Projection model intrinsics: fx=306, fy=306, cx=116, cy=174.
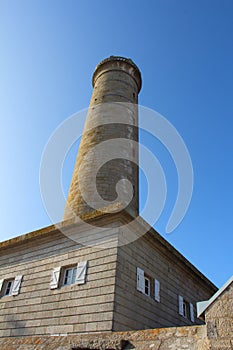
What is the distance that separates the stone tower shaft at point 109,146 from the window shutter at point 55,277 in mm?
2257

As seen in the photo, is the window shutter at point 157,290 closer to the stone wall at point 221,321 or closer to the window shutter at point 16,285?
the window shutter at point 16,285

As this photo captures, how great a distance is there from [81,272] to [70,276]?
1.91 ft

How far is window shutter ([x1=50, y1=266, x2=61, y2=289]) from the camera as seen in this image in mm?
8468

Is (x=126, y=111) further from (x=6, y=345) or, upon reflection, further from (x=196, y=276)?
(x=6, y=345)

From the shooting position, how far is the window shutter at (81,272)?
800 centimetres

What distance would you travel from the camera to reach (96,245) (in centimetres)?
833

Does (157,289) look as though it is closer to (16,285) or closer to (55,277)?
(55,277)

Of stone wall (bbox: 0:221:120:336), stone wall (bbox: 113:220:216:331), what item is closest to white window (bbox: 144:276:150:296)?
stone wall (bbox: 113:220:216:331)

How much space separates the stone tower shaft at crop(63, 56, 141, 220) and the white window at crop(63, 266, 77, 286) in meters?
2.15

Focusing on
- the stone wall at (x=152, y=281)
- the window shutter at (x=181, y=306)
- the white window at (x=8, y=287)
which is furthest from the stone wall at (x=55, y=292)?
the window shutter at (x=181, y=306)

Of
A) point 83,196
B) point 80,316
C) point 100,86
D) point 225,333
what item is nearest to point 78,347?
point 80,316

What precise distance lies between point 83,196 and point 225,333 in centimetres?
865

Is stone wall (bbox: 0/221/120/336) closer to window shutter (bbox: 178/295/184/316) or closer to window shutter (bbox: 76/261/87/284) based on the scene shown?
window shutter (bbox: 76/261/87/284)

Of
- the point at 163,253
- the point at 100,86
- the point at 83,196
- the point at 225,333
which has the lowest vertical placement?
the point at 225,333
